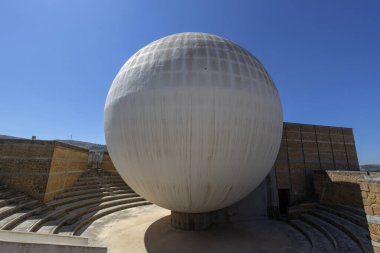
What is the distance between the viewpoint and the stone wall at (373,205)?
4909 millimetres

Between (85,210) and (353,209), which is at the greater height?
(353,209)

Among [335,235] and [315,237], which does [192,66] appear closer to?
[315,237]

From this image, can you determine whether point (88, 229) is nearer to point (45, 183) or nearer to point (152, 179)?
point (45, 183)

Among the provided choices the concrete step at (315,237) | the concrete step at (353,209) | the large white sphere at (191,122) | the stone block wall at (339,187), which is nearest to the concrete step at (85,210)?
the large white sphere at (191,122)

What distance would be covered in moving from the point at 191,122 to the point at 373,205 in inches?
270

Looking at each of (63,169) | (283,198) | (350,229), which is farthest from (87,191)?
(350,229)

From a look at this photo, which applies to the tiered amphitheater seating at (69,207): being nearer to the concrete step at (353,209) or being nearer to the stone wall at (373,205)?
the stone wall at (373,205)

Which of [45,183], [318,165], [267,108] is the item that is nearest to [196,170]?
[267,108]

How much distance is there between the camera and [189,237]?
1277cm

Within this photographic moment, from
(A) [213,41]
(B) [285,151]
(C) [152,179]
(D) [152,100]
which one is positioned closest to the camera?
(D) [152,100]

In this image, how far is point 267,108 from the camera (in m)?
11.7

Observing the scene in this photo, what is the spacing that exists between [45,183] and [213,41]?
1491 centimetres

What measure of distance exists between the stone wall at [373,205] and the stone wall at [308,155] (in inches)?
541

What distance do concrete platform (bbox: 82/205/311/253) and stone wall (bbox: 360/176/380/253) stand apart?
741 cm
